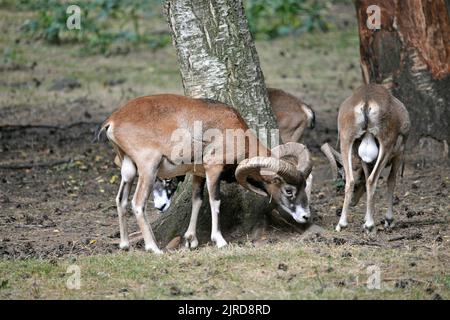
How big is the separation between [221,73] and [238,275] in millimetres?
2609

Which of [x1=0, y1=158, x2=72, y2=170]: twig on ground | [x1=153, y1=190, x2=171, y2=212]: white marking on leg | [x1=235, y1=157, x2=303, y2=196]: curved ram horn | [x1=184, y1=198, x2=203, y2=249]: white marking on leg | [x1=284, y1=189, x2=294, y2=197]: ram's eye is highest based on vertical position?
[x1=235, y1=157, x2=303, y2=196]: curved ram horn

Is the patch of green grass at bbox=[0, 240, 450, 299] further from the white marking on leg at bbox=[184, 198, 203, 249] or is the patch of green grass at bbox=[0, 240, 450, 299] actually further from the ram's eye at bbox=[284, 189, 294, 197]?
the ram's eye at bbox=[284, 189, 294, 197]

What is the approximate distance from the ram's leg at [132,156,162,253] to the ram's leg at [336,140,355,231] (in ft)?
6.64

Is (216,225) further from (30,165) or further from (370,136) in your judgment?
(30,165)

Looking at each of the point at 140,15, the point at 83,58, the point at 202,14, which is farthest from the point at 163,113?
the point at 140,15

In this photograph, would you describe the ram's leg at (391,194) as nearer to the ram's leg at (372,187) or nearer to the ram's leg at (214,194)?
the ram's leg at (372,187)

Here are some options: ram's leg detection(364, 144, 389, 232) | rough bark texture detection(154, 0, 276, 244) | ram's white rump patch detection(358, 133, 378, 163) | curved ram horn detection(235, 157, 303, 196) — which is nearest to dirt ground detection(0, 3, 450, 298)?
ram's leg detection(364, 144, 389, 232)

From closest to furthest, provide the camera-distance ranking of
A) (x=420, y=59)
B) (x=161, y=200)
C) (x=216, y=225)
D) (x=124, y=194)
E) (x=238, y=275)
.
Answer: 1. (x=238, y=275)
2. (x=216, y=225)
3. (x=124, y=194)
4. (x=161, y=200)
5. (x=420, y=59)

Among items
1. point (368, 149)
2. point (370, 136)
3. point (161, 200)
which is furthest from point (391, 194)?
point (161, 200)

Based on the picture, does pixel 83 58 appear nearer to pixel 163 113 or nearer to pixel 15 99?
pixel 15 99

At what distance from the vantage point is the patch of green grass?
803 centimetres

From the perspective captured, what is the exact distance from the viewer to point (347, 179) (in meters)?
10.6

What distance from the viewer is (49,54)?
21.1 meters
